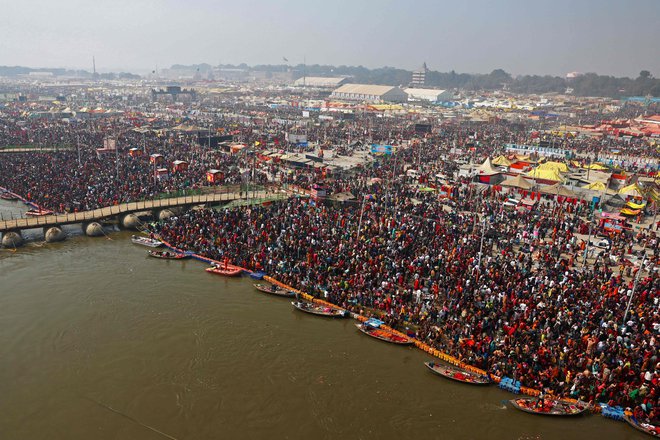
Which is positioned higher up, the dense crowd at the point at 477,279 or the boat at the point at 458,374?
the dense crowd at the point at 477,279

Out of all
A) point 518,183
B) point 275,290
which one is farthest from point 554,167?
point 275,290

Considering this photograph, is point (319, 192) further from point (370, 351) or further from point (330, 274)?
point (370, 351)

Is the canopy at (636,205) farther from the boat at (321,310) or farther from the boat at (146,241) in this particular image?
the boat at (146,241)

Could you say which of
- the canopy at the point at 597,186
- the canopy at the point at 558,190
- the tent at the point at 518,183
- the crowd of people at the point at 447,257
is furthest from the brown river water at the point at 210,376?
the canopy at the point at 597,186

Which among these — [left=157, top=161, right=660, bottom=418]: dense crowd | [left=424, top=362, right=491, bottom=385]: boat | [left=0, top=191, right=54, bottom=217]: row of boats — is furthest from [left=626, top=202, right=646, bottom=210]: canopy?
[left=0, top=191, right=54, bottom=217]: row of boats

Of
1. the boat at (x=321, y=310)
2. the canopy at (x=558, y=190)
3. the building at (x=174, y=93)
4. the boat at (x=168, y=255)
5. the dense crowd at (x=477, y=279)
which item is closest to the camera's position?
the dense crowd at (x=477, y=279)

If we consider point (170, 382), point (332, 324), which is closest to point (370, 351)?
point (332, 324)

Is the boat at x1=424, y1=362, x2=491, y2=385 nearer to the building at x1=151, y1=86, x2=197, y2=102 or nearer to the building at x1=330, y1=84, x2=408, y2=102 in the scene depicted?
the building at x1=151, y1=86, x2=197, y2=102
